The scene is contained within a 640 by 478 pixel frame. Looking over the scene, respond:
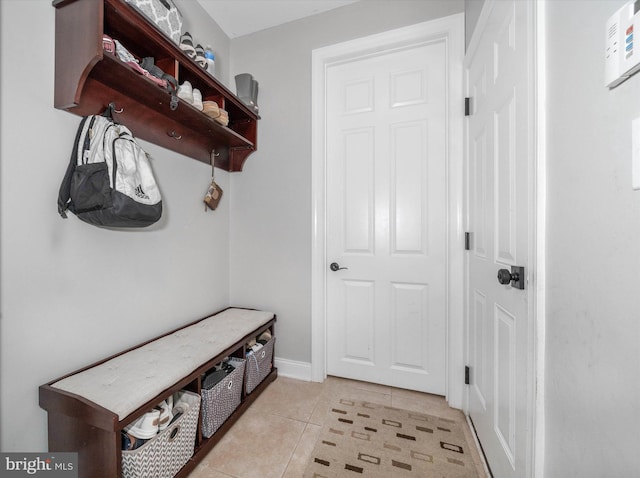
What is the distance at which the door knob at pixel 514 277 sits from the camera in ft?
2.84

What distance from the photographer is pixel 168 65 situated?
1.32 metres

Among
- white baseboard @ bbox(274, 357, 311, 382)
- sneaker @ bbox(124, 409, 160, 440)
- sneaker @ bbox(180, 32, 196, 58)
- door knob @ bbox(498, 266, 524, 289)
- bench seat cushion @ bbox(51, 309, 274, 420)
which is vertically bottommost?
white baseboard @ bbox(274, 357, 311, 382)

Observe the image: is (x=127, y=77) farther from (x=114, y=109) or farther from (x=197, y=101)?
(x=197, y=101)

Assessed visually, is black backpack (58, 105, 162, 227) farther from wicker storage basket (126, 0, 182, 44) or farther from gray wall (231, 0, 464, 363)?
gray wall (231, 0, 464, 363)

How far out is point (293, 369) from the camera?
2.00 meters

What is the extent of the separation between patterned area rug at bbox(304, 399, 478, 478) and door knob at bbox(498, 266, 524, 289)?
945 mm

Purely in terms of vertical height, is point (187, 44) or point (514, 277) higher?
point (187, 44)

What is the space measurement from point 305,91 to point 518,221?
5.49 feet

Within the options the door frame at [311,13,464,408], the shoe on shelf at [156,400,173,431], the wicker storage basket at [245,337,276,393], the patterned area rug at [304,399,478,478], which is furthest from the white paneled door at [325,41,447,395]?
the shoe on shelf at [156,400,173,431]

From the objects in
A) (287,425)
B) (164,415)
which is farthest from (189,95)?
(287,425)

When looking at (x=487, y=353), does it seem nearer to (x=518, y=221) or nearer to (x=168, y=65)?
(x=518, y=221)

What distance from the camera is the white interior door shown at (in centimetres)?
85

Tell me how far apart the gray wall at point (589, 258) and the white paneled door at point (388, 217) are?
100cm

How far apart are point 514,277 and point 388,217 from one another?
101 centimetres
